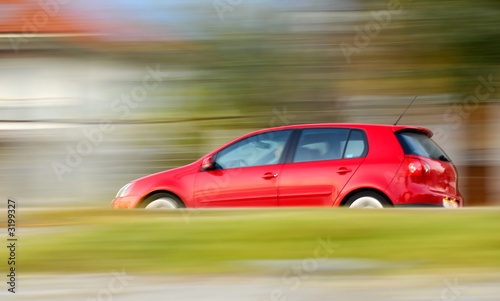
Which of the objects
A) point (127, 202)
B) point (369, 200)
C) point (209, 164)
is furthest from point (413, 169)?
point (127, 202)

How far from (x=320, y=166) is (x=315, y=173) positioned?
4.1 inches

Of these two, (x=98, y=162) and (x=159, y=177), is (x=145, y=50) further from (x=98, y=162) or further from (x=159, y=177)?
(x=98, y=162)

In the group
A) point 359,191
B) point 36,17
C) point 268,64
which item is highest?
point 36,17

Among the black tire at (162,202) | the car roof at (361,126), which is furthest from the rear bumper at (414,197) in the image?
the black tire at (162,202)

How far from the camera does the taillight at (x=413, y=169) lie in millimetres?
9039

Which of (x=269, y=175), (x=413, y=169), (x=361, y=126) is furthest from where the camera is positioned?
(x=269, y=175)

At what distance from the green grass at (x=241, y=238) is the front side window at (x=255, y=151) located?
5.29ft

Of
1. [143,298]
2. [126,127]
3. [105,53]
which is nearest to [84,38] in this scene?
[105,53]

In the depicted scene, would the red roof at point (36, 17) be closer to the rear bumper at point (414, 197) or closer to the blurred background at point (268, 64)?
the blurred background at point (268, 64)

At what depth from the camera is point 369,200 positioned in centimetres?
916

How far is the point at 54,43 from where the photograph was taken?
10617 mm

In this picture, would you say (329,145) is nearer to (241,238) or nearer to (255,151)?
(255,151)

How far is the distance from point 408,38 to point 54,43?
463 cm

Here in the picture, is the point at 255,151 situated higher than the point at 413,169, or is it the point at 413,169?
the point at 255,151
